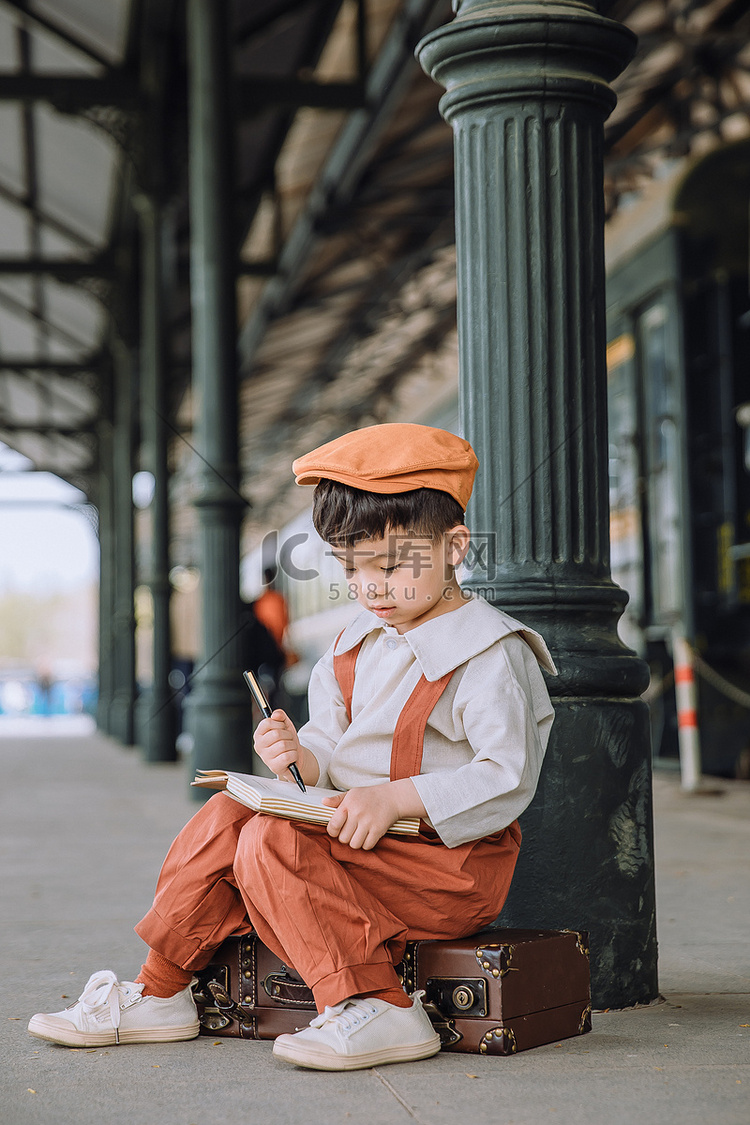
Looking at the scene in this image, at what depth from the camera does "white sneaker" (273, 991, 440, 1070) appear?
2277 mm

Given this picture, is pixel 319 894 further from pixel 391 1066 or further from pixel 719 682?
pixel 719 682

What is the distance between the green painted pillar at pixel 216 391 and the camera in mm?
7750

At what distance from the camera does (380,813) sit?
231cm

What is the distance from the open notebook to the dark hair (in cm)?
45

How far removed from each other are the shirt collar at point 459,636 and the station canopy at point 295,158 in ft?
18.5

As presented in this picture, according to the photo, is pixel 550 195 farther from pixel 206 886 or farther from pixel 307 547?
pixel 307 547

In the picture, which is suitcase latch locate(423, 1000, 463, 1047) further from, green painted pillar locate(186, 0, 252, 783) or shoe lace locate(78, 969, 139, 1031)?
green painted pillar locate(186, 0, 252, 783)

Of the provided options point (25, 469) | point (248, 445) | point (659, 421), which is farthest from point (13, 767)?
point (25, 469)

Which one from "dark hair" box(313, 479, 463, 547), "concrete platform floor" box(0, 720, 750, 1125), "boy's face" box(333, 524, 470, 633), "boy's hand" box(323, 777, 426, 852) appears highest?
"dark hair" box(313, 479, 463, 547)

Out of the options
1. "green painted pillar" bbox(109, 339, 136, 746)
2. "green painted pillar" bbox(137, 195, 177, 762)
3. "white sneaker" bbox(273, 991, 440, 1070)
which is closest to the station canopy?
"green painted pillar" bbox(137, 195, 177, 762)

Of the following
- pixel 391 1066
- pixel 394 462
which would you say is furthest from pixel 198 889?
pixel 394 462

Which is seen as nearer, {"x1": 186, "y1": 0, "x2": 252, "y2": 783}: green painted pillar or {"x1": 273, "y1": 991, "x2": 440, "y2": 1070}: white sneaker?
{"x1": 273, "y1": 991, "x2": 440, "y2": 1070}: white sneaker

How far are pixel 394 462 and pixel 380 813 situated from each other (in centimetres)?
62

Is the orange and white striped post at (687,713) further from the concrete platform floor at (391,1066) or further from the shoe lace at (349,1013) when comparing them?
the shoe lace at (349,1013)
